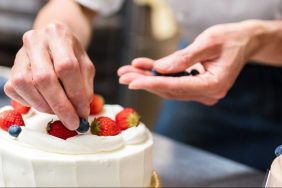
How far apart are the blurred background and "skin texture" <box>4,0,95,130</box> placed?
5.07 feet

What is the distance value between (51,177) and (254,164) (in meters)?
0.67

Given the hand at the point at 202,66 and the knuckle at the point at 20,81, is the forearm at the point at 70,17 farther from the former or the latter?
the knuckle at the point at 20,81

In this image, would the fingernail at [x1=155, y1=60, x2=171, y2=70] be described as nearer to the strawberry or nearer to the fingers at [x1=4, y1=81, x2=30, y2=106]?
the strawberry

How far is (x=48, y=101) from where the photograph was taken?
779 mm

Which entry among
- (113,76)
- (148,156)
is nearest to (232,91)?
(148,156)

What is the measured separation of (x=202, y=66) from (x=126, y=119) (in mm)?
209

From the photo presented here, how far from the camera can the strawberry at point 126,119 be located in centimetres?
92

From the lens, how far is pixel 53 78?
0.75 m

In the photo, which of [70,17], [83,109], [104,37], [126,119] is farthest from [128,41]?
[83,109]

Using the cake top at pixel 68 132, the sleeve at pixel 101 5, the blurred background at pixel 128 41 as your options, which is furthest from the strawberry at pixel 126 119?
the blurred background at pixel 128 41

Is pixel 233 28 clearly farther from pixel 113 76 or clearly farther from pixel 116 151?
pixel 113 76

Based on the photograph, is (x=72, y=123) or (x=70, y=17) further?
(x=70, y=17)

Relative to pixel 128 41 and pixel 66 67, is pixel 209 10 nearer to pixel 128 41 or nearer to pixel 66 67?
pixel 66 67

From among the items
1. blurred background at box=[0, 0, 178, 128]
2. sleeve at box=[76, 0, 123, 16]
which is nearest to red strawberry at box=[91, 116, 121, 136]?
sleeve at box=[76, 0, 123, 16]
